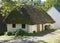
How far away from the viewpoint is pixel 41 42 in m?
29.6

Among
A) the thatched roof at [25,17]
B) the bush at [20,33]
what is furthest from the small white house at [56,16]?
the bush at [20,33]

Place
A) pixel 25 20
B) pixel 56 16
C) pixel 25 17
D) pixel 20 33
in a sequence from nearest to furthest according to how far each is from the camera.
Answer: pixel 20 33 → pixel 25 20 → pixel 25 17 → pixel 56 16

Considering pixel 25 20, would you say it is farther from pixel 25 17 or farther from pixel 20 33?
pixel 20 33

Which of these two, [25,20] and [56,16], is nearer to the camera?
[25,20]

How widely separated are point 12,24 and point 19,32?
15.0ft

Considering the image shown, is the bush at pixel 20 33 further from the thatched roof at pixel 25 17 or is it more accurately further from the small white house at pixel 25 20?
the thatched roof at pixel 25 17

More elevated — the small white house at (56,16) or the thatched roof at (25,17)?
the thatched roof at (25,17)

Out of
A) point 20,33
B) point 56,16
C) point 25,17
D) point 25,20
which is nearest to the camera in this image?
point 20,33

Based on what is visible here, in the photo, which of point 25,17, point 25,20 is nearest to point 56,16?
point 25,17

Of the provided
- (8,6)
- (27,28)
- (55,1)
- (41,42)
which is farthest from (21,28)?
(55,1)

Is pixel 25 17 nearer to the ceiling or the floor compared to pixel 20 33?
nearer to the ceiling

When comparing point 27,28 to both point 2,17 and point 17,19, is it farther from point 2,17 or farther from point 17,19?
point 2,17

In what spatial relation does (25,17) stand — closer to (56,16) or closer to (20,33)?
(20,33)

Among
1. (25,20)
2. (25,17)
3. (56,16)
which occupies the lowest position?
(56,16)
